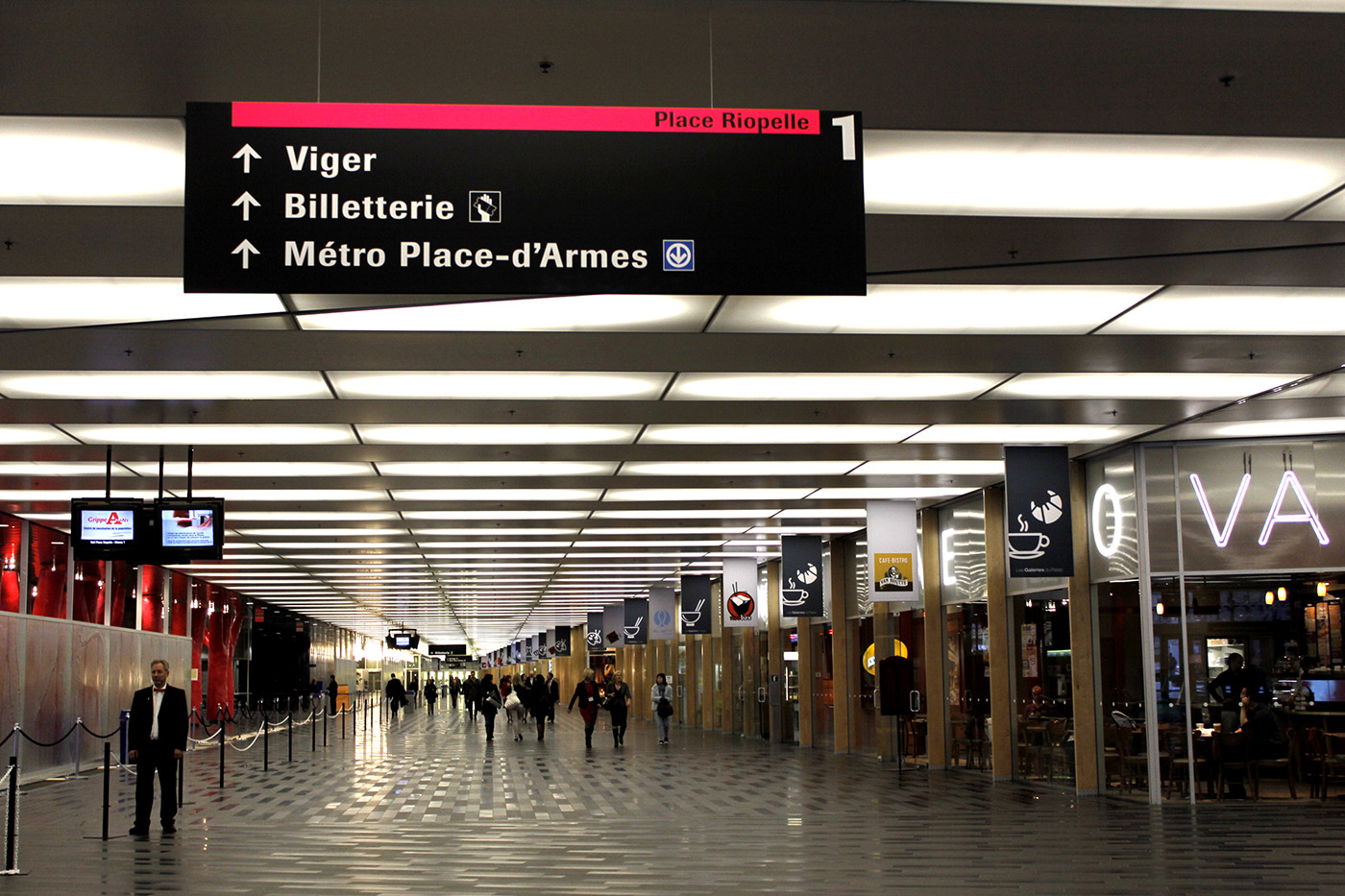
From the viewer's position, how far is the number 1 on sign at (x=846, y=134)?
449 centimetres

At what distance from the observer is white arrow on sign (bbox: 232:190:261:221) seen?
4285 millimetres

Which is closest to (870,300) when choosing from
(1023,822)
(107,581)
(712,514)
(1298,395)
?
(1298,395)

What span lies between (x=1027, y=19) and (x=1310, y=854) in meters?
8.85

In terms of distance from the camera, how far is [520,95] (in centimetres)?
536

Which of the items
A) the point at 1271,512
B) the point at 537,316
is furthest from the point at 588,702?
the point at 537,316

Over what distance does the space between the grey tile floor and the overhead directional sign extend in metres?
5.96

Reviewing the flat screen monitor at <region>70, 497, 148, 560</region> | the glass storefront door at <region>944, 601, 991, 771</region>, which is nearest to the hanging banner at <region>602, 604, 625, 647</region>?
the glass storefront door at <region>944, 601, 991, 771</region>

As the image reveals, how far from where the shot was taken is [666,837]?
11.9 meters

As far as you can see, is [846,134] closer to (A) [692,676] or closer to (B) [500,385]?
(B) [500,385]

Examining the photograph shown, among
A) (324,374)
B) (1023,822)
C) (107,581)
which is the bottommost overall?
(1023,822)

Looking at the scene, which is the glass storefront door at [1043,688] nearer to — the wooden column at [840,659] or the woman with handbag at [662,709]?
the wooden column at [840,659]

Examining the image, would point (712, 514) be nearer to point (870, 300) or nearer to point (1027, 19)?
point (870, 300)

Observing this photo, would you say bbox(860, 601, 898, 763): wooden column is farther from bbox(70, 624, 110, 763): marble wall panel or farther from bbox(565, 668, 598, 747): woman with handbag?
bbox(70, 624, 110, 763): marble wall panel

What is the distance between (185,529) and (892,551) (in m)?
9.61
